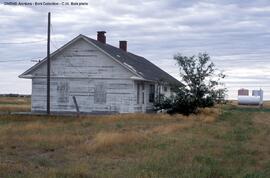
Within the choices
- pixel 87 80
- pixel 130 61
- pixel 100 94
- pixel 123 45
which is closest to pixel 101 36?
pixel 130 61

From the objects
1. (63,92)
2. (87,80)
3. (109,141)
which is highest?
(87,80)

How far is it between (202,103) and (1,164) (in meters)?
29.1

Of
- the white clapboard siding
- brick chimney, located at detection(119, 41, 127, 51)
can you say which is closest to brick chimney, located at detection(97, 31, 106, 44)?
the white clapboard siding

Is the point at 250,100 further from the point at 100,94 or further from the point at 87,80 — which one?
the point at 87,80

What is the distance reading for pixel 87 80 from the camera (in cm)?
3681

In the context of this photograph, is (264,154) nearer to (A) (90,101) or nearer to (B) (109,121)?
(B) (109,121)

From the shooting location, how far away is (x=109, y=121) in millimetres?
28609

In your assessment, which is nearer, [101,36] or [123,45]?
[101,36]

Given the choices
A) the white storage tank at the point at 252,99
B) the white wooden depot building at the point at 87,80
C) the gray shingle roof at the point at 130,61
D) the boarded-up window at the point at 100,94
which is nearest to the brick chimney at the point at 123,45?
the gray shingle roof at the point at 130,61

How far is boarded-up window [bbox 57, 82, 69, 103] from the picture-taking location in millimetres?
37375

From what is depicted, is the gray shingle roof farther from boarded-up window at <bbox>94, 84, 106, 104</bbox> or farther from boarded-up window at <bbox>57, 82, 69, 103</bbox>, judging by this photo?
boarded-up window at <bbox>57, 82, 69, 103</bbox>

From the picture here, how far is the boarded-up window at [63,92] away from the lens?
3738 centimetres

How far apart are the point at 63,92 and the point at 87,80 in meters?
2.08

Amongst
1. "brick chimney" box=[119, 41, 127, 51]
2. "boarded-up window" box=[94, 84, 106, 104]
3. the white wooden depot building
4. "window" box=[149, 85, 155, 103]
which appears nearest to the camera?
the white wooden depot building
